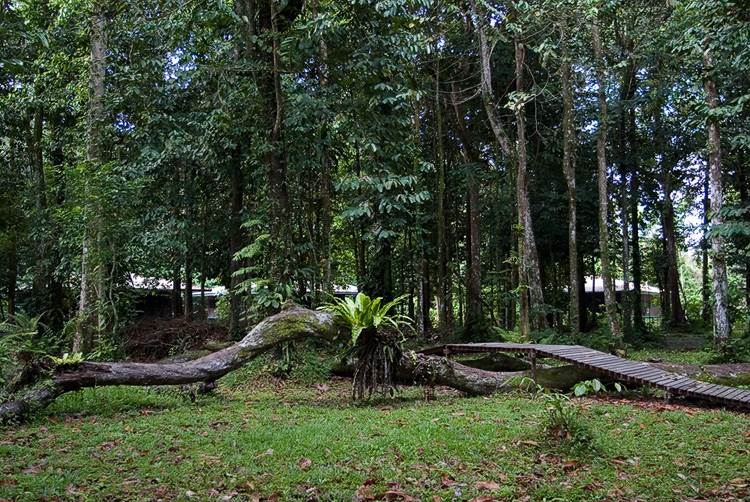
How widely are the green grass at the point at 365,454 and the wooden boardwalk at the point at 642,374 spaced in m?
0.32

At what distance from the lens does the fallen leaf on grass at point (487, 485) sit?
360 centimetres

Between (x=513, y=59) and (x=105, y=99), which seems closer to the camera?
(x=105, y=99)

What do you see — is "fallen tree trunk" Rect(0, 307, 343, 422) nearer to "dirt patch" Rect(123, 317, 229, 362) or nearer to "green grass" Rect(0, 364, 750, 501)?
"green grass" Rect(0, 364, 750, 501)

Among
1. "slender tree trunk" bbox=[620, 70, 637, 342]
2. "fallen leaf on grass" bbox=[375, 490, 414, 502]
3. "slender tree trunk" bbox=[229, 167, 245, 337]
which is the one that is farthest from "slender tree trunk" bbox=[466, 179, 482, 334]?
"fallen leaf on grass" bbox=[375, 490, 414, 502]

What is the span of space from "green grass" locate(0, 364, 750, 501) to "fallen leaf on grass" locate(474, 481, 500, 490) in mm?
14

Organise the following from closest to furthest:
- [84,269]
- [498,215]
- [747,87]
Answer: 1. [84,269]
2. [747,87]
3. [498,215]

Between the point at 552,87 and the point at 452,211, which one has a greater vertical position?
the point at 552,87

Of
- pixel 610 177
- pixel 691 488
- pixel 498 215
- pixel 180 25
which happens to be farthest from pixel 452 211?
pixel 691 488

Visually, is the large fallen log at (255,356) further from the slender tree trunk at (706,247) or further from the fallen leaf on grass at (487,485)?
the slender tree trunk at (706,247)

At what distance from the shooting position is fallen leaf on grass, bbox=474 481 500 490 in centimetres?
360

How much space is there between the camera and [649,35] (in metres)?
12.7

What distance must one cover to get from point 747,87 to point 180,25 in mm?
A: 13267

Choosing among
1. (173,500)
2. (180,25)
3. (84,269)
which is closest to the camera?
(173,500)

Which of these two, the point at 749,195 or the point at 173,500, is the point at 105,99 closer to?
the point at 173,500
